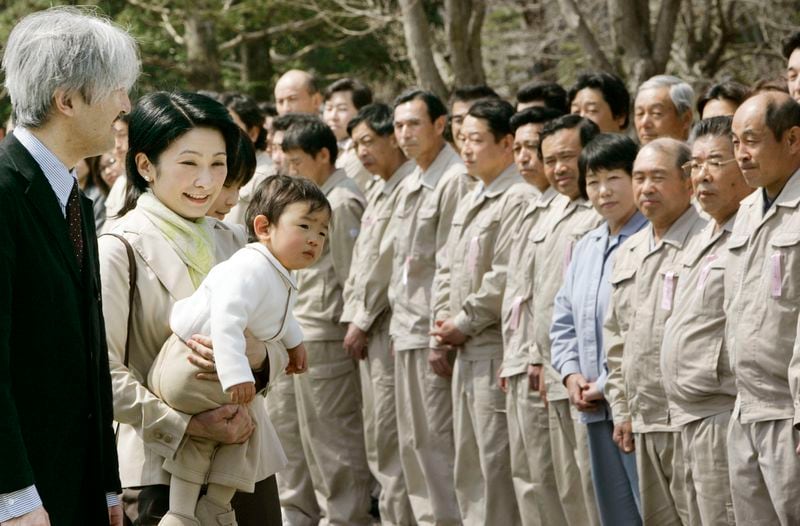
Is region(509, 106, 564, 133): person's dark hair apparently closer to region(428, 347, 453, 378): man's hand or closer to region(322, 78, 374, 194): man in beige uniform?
region(428, 347, 453, 378): man's hand

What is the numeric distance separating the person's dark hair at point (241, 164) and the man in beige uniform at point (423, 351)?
2.84 metres

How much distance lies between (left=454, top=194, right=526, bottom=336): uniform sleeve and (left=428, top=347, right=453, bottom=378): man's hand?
406 millimetres

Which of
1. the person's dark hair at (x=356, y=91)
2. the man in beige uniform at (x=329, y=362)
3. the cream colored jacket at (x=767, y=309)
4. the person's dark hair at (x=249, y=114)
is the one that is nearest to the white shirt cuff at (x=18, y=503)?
the cream colored jacket at (x=767, y=309)

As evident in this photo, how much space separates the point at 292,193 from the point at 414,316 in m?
3.22

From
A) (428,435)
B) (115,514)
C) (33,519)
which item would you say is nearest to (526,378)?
(428,435)

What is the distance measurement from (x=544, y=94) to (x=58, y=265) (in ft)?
17.7

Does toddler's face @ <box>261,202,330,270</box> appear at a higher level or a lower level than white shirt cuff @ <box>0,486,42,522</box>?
higher

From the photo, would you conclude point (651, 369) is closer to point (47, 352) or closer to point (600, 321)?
point (600, 321)

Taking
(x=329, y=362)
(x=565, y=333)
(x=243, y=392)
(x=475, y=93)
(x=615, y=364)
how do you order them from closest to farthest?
1. (x=243, y=392)
2. (x=615, y=364)
3. (x=565, y=333)
4. (x=329, y=362)
5. (x=475, y=93)

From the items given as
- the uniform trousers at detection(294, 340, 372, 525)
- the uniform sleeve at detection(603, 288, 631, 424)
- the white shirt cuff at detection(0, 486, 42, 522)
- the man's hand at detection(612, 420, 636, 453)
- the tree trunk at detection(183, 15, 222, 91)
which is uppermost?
the tree trunk at detection(183, 15, 222, 91)

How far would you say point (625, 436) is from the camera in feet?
18.5

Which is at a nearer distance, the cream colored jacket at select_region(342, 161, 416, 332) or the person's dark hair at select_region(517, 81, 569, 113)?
the cream colored jacket at select_region(342, 161, 416, 332)

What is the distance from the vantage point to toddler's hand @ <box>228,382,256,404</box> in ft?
12.5

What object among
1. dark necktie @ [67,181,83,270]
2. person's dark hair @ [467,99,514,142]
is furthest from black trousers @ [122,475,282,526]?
person's dark hair @ [467,99,514,142]
